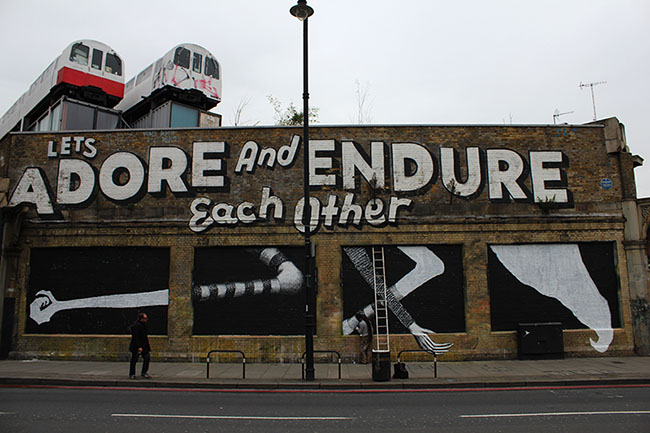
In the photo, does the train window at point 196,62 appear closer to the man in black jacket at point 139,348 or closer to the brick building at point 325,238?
the brick building at point 325,238

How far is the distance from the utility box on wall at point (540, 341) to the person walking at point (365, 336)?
5.05 m

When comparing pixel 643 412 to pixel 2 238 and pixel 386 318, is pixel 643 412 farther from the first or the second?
pixel 2 238

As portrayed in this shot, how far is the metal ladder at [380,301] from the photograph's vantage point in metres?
15.5

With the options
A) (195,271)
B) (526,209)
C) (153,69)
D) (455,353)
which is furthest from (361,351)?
(153,69)

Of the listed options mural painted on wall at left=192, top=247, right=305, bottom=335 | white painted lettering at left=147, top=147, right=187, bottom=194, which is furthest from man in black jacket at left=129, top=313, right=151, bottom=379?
white painted lettering at left=147, top=147, right=187, bottom=194

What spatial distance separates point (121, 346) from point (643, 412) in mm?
14843

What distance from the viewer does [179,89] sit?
22.4 m

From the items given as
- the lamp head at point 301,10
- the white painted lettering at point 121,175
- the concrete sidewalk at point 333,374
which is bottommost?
the concrete sidewalk at point 333,374

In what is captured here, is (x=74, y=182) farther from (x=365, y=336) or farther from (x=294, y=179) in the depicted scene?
(x=365, y=336)

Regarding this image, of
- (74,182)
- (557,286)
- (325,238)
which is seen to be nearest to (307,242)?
(325,238)

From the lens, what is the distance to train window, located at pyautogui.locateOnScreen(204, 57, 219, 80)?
23766 mm

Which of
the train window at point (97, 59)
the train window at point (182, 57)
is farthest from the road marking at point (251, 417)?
the train window at point (97, 59)

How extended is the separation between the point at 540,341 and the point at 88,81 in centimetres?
2281

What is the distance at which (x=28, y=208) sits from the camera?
16922mm
